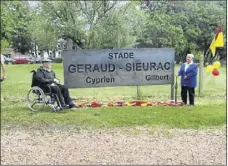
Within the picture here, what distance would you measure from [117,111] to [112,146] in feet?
3.00

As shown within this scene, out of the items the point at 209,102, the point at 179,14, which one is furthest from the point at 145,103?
the point at 179,14

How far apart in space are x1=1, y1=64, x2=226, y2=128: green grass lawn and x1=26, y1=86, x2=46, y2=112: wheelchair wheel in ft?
0.18

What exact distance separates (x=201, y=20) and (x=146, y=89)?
2296mm

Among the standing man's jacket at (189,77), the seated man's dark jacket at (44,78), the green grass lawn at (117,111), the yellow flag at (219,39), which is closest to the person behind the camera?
the yellow flag at (219,39)

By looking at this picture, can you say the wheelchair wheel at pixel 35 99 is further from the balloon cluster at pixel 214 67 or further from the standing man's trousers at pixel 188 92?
the balloon cluster at pixel 214 67

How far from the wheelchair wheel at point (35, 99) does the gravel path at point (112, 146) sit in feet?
1.77

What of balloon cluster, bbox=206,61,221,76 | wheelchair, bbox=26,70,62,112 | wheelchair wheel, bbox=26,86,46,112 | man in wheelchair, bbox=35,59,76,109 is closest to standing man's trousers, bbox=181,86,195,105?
man in wheelchair, bbox=35,59,76,109

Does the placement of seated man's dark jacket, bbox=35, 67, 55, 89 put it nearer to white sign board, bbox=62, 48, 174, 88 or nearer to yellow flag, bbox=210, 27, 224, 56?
white sign board, bbox=62, 48, 174, 88

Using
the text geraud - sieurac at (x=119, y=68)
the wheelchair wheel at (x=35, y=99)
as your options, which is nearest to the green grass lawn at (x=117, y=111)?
the wheelchair wheel at (x=35, y=99)

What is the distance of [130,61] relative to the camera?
338 cm

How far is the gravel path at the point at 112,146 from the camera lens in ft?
6.56

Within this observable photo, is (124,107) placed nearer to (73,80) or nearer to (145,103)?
(145,103)

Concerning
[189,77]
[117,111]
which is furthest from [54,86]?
[189,77]

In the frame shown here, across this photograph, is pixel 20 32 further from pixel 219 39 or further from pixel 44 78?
pixel 44 78
